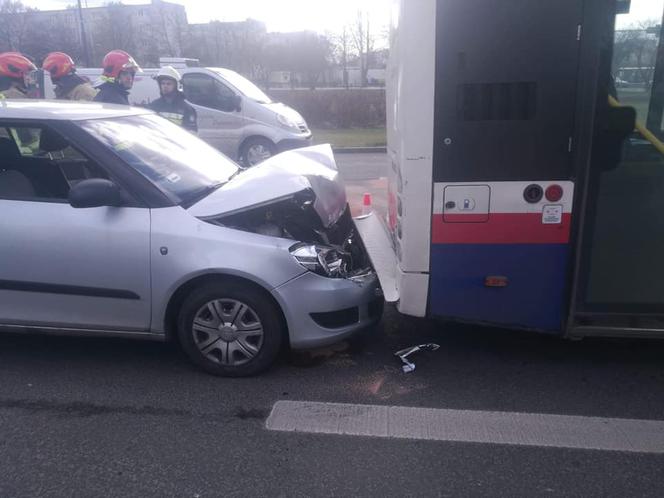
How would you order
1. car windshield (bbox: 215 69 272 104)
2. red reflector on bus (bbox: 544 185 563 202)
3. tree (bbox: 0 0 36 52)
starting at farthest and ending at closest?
tree (bbox: 0 0 36 52), car windshield (bbox: 215 69 272 104), red reflector on bus (bbox: 544 185 563 202)

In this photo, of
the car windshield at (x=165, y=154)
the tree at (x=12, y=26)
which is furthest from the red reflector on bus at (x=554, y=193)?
the tree at (x=12, y=26)

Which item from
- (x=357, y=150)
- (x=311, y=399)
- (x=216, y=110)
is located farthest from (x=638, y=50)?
(x=357, y=150)

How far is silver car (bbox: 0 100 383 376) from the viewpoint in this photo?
3.81 metres

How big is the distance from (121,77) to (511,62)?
17.0 feet

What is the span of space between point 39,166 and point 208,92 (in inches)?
356

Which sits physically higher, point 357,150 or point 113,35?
point 113,35

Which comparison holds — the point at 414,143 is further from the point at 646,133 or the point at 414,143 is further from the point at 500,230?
the point at 646,133

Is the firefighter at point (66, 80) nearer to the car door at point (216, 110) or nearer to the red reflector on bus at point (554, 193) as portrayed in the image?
the car door at point (216, 110)

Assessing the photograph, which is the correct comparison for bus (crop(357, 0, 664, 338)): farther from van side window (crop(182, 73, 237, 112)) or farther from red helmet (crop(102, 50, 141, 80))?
van side window (crop(182, 73, 237, 112))

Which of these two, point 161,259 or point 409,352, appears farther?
point 409,352

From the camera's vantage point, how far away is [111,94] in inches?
281

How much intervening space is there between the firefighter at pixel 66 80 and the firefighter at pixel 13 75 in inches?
10.7

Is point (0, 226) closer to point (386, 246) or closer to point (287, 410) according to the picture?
point (287, 410)

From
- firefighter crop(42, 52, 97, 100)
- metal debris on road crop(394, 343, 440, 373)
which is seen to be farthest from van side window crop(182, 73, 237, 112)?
metal debris on road crop(394, 343, 440, 373)
